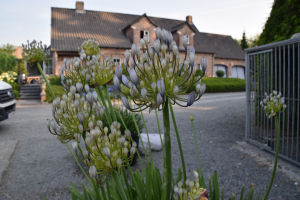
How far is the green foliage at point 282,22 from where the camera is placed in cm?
580

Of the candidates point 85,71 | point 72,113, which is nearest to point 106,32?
point 85,71

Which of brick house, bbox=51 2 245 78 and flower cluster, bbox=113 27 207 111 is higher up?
brick house, bbox=51 2 245 78

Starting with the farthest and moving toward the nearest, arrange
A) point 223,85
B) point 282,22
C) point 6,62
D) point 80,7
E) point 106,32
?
point 80,7 < point 106,32 < point 223,85 < point 6,62 < point 282,22

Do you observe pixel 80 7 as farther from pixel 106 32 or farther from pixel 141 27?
pixel 141 27

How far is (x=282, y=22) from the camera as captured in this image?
630 cm

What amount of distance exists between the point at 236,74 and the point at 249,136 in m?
29.4

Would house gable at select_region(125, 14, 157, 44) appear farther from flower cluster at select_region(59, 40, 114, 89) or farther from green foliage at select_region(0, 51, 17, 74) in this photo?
flower cluster at select_region(59, 40, 114, 89)

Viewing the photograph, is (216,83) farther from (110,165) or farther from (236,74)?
(110,165)

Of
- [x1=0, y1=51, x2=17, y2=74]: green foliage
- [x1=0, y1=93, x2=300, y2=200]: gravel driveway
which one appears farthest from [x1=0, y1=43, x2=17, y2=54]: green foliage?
[x1=0, y1=93, x2=300, y2=200]: gravel driveway

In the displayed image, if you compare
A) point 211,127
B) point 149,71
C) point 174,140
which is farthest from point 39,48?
point 211,127

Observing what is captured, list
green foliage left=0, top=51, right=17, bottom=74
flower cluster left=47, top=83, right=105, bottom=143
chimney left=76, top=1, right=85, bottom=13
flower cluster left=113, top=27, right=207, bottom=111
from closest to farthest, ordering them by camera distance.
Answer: flower cluster left=113, top=27, right=207, bottom=111, flower cluster left=47, top=83, right=105, bottom=143, green foliage left=0, top=51, right=17, bottom=74, chimney left=76, top=1, right=85, bottom=13

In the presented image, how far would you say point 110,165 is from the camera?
3.78ft

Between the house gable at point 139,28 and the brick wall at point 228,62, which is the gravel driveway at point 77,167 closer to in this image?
the house gable at point 139,28

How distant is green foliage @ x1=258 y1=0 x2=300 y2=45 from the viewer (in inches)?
228
